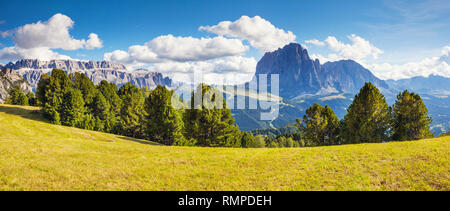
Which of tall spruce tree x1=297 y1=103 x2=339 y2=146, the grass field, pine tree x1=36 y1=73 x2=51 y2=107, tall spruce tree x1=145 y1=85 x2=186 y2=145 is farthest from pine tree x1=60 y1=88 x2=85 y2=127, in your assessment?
tall spruce tree x1=297 y1=103 x2=339 y2=146

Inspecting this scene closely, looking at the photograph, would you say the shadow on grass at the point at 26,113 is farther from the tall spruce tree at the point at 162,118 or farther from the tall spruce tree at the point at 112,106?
the tall spruce tree at the point at 162,118

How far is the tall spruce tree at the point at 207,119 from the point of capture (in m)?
42.3

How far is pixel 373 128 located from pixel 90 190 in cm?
5229

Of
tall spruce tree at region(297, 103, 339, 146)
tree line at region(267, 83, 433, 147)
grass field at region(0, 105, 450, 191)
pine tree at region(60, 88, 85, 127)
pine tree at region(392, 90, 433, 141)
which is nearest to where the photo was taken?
grass field at region(0, 105, 450, 191)

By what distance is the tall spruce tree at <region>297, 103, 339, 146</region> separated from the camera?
170 ft

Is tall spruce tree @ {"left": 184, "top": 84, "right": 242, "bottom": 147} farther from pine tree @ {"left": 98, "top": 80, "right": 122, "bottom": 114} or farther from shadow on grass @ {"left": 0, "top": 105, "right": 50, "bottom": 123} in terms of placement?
pine tree @ {"left": 98, "top": 80, "right": 122, "bottom": 114}

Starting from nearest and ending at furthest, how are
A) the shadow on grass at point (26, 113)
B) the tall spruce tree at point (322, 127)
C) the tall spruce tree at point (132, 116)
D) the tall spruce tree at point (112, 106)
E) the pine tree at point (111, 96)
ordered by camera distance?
1. the tall spruce tree at point (322, 127)
2. the shadow on grass at point (26, 113)
3. the tall spruce tree at point (132, 116)
4. the tall spruce tree at point (112, 106)
5. the pine tree at point (111, 96)

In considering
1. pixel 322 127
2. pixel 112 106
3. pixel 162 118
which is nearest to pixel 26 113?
pixel 112 106

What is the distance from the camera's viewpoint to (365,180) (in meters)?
15.1

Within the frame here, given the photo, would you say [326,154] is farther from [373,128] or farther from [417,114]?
[417,114]

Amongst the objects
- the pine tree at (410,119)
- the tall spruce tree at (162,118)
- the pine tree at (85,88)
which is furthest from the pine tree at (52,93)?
the pine tree at (410,119)

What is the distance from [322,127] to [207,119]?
29128 millimetres

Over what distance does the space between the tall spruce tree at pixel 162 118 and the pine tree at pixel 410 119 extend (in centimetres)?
4983
